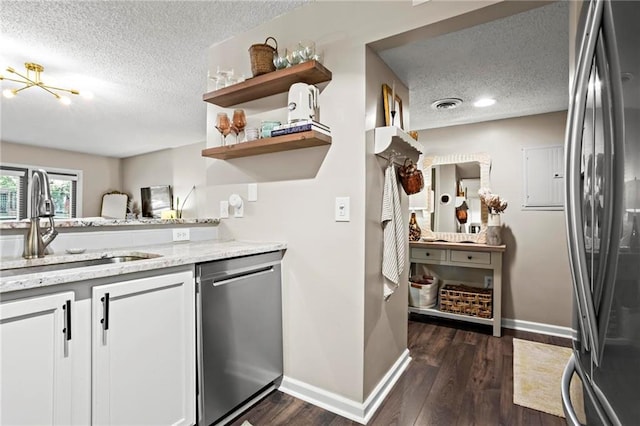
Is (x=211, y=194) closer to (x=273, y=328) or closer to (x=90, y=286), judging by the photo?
(x=273, y=328)

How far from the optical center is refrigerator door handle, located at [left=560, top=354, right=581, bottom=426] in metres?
0.74

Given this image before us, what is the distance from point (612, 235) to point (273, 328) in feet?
5.80

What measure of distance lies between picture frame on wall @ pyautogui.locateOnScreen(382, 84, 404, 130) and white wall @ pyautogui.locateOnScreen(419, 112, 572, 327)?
68.0 inches

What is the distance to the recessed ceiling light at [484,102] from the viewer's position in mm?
2900

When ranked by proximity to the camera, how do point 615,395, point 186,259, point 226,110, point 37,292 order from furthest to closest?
point 226,110 → point 186,259 → point 37,292 → point 615,395

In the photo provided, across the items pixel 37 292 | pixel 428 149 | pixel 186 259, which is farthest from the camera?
pixel 428 149

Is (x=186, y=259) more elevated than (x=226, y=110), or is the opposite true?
(x=226, y=110)

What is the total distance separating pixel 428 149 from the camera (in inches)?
151

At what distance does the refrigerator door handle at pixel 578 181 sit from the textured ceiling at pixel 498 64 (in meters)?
1.36

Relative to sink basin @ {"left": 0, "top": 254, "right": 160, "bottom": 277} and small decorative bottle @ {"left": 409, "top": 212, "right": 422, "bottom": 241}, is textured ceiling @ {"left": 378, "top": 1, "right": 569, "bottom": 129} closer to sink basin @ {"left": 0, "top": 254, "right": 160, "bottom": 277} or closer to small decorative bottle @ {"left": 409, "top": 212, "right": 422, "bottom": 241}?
small decorative bottle @ {"left": 409, "top": 212, "right": 422, "bottom": 241}

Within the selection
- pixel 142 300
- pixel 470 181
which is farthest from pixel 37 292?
pixel 470 181

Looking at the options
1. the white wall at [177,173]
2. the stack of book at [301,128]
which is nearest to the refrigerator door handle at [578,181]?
the stack of book at [301,128]

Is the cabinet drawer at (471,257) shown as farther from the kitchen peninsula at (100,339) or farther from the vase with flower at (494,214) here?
the kitchen peninsula at (100,339)

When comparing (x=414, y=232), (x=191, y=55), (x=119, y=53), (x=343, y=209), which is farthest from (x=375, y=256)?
(x=119, y=53)
